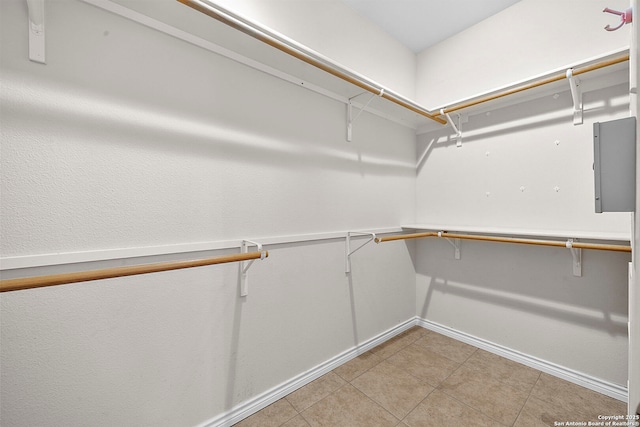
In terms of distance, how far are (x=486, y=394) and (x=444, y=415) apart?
0.35 meters

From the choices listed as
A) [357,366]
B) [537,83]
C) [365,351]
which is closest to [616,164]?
[537,83]

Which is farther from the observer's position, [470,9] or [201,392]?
[470,9]

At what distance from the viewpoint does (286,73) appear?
158 centimetres

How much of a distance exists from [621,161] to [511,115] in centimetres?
157

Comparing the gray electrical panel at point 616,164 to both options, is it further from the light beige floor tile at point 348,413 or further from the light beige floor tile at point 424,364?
the light beige floor tile at point 424,364

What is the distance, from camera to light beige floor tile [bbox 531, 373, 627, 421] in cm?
145

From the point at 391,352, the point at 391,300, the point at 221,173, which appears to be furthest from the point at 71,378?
the point at 391,300

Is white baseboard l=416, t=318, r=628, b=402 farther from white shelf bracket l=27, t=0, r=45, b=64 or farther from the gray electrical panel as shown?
white shelf bracket l=27, t=0, r=45, b=64

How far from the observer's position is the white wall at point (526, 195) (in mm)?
1587

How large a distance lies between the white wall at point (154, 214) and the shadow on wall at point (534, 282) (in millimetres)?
1080

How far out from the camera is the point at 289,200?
5.27ft

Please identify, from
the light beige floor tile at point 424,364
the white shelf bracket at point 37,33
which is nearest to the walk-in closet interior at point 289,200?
the white shelf bracket at point 37,33

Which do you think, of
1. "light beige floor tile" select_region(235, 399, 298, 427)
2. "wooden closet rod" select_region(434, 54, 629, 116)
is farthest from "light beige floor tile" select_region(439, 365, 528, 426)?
"wooden closet rod" select_region(434, 54, 629, 116)

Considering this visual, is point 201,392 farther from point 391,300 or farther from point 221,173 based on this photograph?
point 391,300
